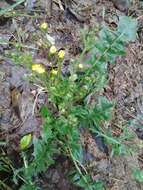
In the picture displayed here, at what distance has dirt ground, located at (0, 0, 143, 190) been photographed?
6.85ft

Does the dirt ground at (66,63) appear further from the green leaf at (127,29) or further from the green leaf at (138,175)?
the green leaf at (127,29)

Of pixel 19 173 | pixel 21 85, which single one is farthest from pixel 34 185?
pixel 21 85

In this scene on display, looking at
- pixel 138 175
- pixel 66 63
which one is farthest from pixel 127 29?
pixel 138 175

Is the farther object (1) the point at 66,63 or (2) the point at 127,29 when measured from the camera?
(1) the point at 66,63

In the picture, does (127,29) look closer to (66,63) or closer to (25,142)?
(66,63)

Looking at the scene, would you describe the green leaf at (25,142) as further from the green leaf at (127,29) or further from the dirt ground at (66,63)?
the green leaf at (127,29)

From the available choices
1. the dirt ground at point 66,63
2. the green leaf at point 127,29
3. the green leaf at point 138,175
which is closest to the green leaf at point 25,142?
the dirt ground at point 66,63

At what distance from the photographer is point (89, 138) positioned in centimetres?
215

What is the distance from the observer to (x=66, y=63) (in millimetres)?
2340

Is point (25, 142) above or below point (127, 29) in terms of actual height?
below

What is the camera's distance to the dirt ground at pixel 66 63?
209 cm

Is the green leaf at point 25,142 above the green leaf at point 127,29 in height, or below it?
below

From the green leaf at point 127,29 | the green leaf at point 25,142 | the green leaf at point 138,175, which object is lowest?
the green leaf at point 138,175

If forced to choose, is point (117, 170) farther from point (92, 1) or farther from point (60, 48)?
point (92, 1)
